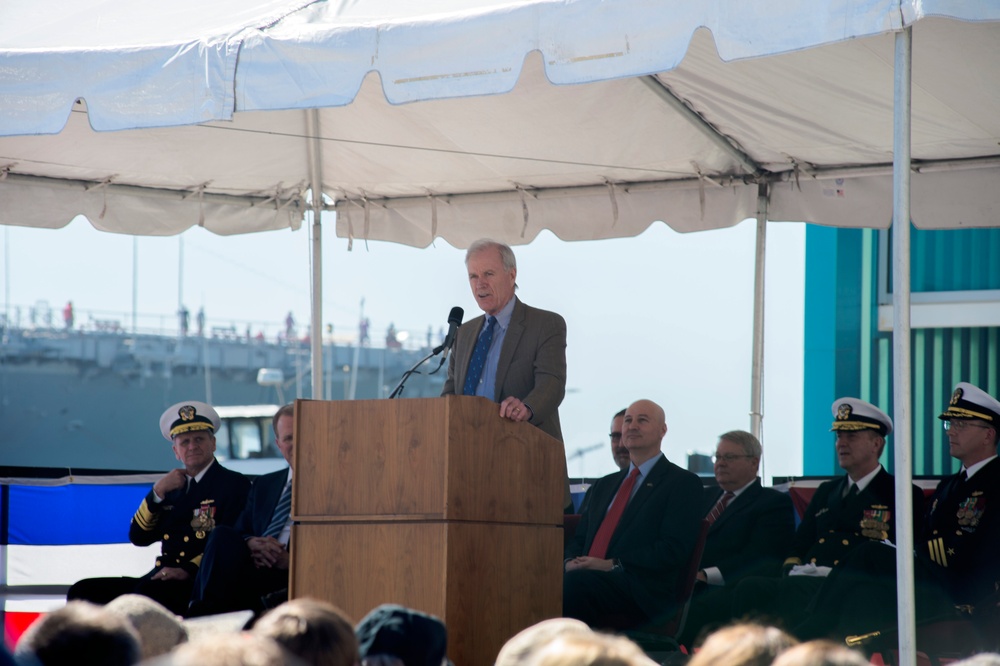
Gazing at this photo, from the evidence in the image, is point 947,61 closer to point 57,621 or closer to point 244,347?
point 57,621

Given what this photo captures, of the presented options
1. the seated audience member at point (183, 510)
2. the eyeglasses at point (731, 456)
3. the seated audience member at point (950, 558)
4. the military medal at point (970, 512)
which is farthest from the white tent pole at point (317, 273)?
the military medal at point (970, 512)

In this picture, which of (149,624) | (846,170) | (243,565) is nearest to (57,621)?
(149,624)

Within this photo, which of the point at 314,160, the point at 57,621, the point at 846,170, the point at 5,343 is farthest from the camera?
the point at 5,343

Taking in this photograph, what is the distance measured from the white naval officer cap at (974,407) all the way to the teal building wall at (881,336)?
250 inches

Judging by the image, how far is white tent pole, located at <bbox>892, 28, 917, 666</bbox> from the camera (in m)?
3.74

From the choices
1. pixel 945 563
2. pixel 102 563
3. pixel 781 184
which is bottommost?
Answer: pixel 102 563

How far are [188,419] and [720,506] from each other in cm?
281

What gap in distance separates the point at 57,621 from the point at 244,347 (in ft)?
177

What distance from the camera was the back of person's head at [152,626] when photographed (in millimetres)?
2768

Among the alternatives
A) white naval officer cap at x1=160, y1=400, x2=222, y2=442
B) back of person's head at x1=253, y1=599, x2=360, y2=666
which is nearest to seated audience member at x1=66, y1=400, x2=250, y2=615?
white naval officer cap at x1=160, y1=400, x2=222, y2=442

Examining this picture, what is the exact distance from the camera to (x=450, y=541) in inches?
163

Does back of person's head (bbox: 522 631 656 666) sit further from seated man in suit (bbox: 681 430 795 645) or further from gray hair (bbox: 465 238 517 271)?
seated man in suit (bbox: 681 430 795 645)

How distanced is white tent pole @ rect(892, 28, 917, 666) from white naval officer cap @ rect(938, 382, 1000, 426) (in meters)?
1.57

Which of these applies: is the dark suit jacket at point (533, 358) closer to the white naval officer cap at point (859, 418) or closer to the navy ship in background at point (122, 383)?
the white naval officer cap at point (859, 418)
